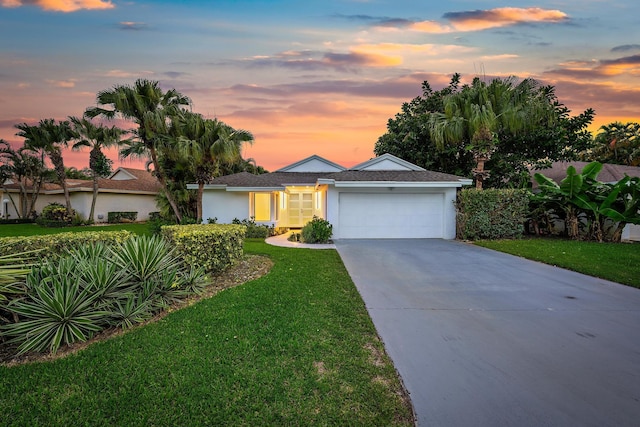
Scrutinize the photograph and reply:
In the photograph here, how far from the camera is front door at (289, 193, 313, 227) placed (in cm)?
1822

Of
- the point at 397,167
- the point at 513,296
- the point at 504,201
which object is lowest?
the point at 513,296

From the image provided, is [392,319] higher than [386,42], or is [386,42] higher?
[386,42]

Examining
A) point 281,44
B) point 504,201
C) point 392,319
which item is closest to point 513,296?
point 392,319

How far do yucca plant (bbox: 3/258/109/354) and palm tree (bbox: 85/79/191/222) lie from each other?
41.4 feet

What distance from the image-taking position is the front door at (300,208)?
18219mm

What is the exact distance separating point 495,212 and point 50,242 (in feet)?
46.1

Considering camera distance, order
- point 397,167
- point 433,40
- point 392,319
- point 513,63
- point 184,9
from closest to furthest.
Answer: point 392,319 < point 184,9 < point 433,40 < point 513,63 < point 397,167

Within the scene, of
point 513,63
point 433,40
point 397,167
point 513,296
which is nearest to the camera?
point 513,296

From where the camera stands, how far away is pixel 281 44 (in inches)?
476

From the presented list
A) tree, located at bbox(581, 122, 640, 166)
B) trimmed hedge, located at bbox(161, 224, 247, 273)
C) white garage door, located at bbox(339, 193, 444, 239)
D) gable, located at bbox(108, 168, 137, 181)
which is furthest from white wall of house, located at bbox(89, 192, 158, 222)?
tree, located at bbox(581, 122, 640, 166)

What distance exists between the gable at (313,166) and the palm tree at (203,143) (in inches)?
206

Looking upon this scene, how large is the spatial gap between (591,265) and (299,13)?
11.8 metres

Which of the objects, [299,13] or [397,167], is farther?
[397,167]

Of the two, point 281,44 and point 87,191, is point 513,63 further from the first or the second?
point 87,191
